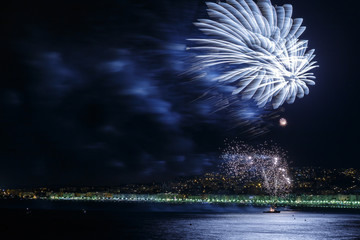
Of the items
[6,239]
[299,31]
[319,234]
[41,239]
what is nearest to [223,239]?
[319,234]

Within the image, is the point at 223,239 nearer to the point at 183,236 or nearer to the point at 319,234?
the point at 183,236

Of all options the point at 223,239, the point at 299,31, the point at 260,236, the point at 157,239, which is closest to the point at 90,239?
the point at 157,239

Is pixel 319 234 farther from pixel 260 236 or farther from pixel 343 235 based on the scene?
pixel 260 236

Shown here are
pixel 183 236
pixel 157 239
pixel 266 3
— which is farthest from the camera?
pixel 183 236

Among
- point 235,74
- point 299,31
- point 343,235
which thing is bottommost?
point 343,235

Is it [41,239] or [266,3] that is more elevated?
[266,3]

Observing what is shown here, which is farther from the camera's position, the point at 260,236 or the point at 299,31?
the point at 260,236

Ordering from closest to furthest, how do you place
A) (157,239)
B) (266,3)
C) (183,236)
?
(266,3)
(157,239)
(183,236)

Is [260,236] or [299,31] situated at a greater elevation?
[299,31]

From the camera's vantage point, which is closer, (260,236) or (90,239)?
(90,239)
